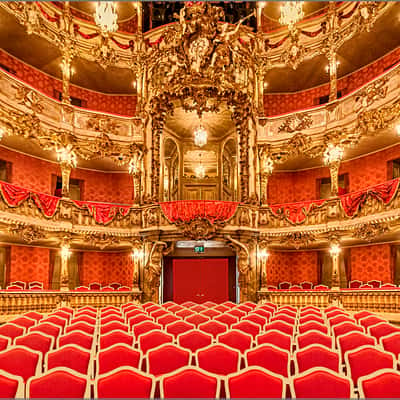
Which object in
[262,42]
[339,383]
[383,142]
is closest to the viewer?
[339,383]

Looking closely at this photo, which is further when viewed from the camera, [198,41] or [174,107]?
[174,107]

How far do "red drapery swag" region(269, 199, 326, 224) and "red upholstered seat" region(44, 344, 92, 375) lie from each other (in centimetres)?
1368

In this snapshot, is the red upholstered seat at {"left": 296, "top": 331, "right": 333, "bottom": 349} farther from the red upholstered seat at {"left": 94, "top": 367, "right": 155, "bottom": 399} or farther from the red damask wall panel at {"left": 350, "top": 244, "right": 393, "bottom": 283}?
the red damask wall panel at {"left": 350, "top": 244, "right": 393, "bottom": 283}

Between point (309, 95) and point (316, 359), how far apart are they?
18.2m

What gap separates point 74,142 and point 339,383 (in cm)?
1565

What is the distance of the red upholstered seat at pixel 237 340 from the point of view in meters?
5.38

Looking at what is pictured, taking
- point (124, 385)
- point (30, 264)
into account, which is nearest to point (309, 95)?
point (30, 264)

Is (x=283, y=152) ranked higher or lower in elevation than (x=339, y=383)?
higher

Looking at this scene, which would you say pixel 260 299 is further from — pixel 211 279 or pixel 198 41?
pixel 198 41

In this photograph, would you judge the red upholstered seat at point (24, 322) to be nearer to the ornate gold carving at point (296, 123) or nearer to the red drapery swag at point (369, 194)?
the red drapery swag at point (369, 194)

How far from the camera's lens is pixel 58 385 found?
3.09m

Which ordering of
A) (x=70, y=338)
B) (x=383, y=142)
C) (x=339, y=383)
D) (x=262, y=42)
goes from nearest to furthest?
→ (x=339, y=383) < (x=70, y=338) < (x=383, y=142) < (x=262, y=42)

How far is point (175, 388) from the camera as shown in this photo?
3172mm

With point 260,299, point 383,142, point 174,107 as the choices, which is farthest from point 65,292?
point 383,142
